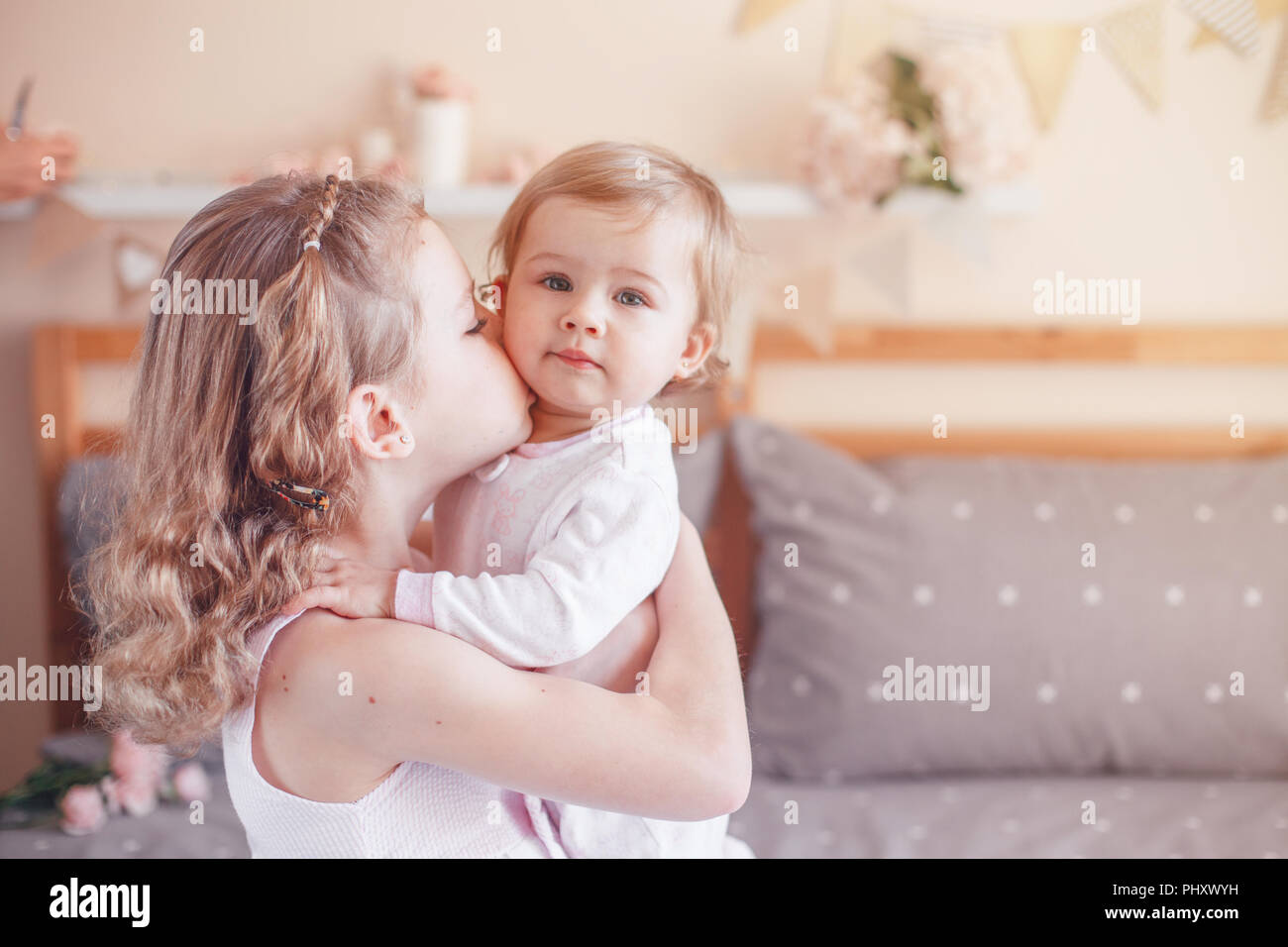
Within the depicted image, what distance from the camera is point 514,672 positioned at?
0.75 metres

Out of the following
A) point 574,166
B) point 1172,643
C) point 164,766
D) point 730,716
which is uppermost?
point 574,166

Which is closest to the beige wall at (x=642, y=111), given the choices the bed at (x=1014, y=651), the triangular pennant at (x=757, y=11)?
the triangular pennant at (x=757, y=11)

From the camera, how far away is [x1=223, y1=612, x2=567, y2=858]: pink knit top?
0.78 m

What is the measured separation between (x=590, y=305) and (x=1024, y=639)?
1.16 m

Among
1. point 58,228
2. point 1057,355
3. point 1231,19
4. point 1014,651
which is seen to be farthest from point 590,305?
point 1231,19

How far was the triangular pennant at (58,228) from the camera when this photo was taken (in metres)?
2.03

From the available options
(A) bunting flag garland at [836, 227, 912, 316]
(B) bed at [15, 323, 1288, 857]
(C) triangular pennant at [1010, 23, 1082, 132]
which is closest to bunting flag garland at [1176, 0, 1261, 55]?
(C) triangular pennant at [1010, 23, 1082, 132]

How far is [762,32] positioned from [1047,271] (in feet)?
2.41

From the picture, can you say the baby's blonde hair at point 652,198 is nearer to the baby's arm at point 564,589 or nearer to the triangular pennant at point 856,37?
the baby's arm at point 564,589

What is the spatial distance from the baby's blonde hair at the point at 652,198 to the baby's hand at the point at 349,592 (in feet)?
0.94

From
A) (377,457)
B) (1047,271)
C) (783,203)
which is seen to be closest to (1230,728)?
(1047,271)

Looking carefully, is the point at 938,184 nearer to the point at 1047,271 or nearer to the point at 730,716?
the point at 1047,271

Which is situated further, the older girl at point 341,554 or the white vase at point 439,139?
the white vase at point 439,139

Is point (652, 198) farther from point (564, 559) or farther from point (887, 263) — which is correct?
point (887, 263)
